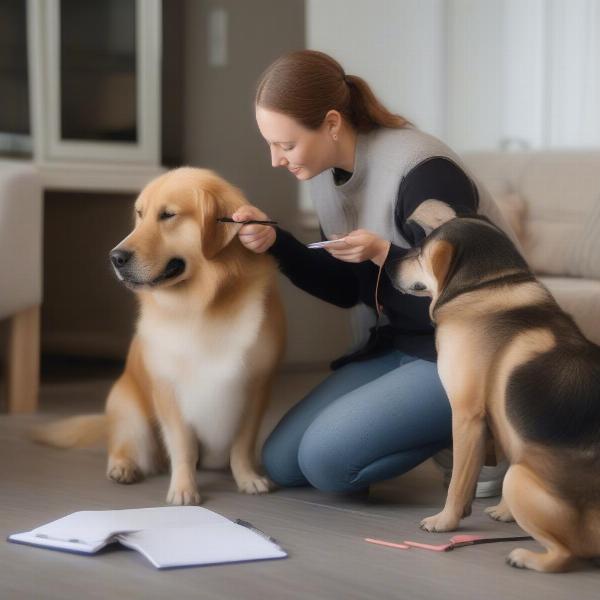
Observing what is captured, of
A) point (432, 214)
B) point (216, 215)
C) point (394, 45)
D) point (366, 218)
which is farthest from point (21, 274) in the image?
point (394, 45)

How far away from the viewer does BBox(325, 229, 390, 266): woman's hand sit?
1.95 meters

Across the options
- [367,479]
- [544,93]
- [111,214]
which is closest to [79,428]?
[367,479]

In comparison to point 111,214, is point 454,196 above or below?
above

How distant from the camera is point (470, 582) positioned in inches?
67.4

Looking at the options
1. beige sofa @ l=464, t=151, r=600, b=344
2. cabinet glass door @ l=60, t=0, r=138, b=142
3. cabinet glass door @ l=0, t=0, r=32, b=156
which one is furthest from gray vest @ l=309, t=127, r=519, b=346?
cabinet glass door @ l=0, t=0, r=32, b=156

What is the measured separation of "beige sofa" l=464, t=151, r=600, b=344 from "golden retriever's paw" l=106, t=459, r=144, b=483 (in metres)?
1.48

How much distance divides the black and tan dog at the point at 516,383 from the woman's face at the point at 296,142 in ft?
1.11

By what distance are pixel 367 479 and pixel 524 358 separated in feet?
1.72

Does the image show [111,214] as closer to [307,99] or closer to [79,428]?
[79,428]

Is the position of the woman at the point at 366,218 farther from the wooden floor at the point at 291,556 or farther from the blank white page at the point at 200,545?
the blank white page at the point at 200,545

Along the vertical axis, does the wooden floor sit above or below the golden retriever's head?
below

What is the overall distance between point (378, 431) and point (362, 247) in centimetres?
39

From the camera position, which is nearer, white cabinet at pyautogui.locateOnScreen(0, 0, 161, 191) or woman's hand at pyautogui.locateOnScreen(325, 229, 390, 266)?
woman's hand at pyautogui.locateOnScreen(325, 229, 390, 266)

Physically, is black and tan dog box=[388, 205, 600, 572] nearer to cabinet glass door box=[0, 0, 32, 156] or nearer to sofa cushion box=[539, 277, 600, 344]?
sofa cushion box=[539, 277, 600, 344]
